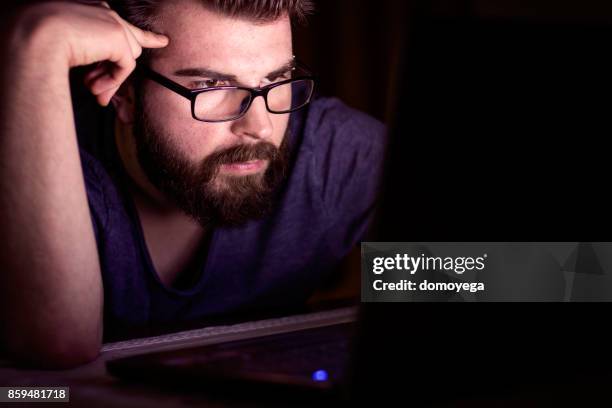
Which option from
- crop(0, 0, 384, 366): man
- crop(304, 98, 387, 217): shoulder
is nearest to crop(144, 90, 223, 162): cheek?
crop(0, 0, 384, 366): man

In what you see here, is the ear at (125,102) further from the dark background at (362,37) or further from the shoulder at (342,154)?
the dark background at (362,37)

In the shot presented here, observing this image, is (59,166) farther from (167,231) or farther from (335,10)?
(335,10)

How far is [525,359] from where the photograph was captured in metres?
0.62

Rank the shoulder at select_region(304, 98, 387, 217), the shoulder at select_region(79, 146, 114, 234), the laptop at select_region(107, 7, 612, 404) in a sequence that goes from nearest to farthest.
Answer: the laptop at select_region(107, 7, 612, 404) → the shoulder at select_region(79, 146, 114, 234) → the shoulder at select_region(304, 98, 387, 217)

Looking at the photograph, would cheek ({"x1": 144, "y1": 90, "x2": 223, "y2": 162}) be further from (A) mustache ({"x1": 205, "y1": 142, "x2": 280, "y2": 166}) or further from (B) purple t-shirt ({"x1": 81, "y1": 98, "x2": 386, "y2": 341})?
(B) purple t-shirt ({"x1": 81, "y1": 98, "x2": 386, "y2": 341})

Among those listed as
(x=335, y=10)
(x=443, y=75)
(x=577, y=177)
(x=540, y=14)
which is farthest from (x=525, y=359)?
(x=540, y=14)

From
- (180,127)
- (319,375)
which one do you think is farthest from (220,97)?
(319,375)

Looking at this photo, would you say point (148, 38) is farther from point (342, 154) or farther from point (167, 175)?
point (342, 154)

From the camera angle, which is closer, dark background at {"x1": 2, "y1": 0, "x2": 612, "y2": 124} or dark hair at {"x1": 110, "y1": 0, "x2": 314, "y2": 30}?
dark hair at {"x1": 110, "y1": 0, "x2": 314, "y2": 30}

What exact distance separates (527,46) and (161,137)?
3.71 feet

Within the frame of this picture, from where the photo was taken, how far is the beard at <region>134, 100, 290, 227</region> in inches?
59.7

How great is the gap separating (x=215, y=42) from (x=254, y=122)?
0.61ft

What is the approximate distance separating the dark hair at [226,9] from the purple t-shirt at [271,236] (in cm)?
32

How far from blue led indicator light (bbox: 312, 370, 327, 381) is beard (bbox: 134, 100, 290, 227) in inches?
35.3
